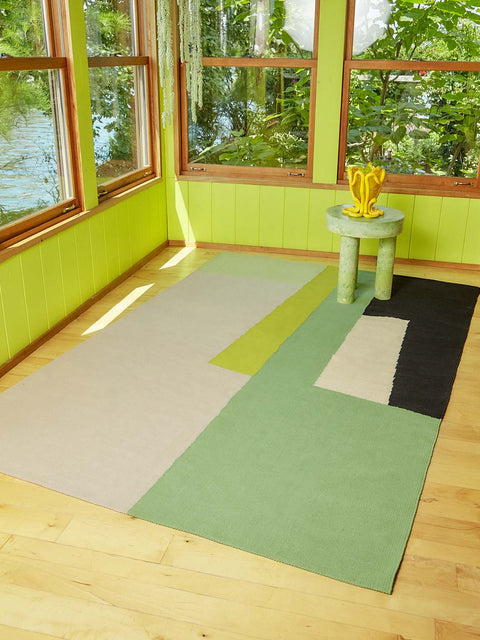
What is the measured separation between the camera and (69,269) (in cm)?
388

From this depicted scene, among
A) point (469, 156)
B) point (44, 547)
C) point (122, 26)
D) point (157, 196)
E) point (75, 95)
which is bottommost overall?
point (44, 547)

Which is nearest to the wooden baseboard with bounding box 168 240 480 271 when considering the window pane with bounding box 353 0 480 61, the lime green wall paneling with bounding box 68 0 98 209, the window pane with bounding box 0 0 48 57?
the lime green wall paneling with bounding box 68 0 98 209

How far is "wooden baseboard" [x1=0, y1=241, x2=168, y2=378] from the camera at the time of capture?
337 centimetres

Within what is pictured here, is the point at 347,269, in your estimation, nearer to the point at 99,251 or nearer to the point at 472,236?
the point at 472,236

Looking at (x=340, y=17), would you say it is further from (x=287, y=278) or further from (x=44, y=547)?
(x=44, y=547)

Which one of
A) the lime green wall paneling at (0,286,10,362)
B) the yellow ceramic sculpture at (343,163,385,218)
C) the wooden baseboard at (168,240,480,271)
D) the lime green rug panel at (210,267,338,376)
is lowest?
the lime green rug panel at (210,267,338,376)

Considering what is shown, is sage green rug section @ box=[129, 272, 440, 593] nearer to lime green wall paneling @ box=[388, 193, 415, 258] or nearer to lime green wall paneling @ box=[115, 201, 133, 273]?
lime green wall paneling @ box=[115, 201, 133, 273]

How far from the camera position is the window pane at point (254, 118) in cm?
481

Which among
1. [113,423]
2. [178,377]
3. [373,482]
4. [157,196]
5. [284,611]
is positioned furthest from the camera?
[157,196]

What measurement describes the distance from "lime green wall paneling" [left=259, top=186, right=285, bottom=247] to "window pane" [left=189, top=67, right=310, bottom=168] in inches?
8.9

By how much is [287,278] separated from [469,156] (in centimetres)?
159

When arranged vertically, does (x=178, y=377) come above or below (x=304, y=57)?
below

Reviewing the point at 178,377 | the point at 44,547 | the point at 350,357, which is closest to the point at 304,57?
the point at 350,357

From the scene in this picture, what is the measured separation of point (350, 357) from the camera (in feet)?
11.3
